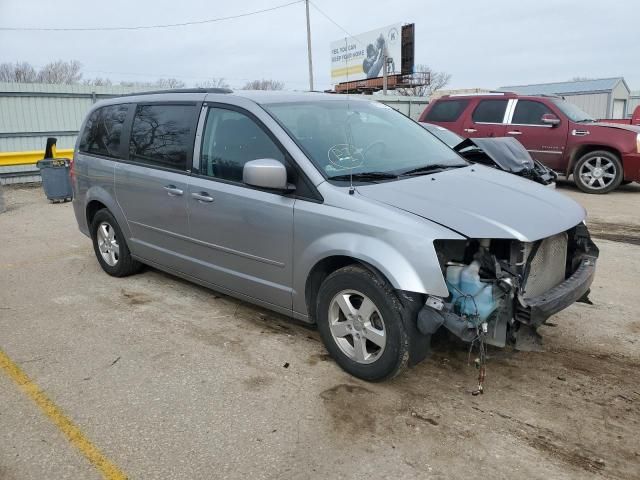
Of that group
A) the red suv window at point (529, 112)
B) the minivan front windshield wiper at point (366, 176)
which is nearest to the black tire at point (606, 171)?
the red suv window at point (529, 112)

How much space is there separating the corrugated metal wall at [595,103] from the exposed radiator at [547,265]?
3034 cm

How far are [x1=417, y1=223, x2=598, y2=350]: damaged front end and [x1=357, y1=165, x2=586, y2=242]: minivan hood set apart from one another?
0.11 m

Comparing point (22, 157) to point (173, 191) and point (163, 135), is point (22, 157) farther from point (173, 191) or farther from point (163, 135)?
point (173, 191)

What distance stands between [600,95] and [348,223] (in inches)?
1257

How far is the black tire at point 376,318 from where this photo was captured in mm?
3104

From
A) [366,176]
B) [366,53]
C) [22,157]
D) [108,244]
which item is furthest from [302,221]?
[366,53]

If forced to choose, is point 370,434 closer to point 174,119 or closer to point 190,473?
point 190,473

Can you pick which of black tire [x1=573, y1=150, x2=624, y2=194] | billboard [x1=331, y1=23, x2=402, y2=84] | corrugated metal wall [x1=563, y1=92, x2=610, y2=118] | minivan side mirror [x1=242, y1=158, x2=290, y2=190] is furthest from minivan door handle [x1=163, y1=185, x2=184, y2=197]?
billboard [x1=331, y1=23, x2=402, y2=84]

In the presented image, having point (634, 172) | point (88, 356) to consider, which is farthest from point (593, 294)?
point (634, 172)

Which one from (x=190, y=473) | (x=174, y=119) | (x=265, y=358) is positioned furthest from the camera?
(x=174, y=119)

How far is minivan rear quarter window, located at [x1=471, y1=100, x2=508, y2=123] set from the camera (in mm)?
11070

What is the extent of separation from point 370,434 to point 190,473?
0.93 meters

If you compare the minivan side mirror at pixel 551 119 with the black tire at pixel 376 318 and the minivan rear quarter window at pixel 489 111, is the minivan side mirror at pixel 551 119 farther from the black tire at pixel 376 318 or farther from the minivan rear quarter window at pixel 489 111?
the black tire at pixel 376 318

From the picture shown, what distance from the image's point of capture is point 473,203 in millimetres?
3330
